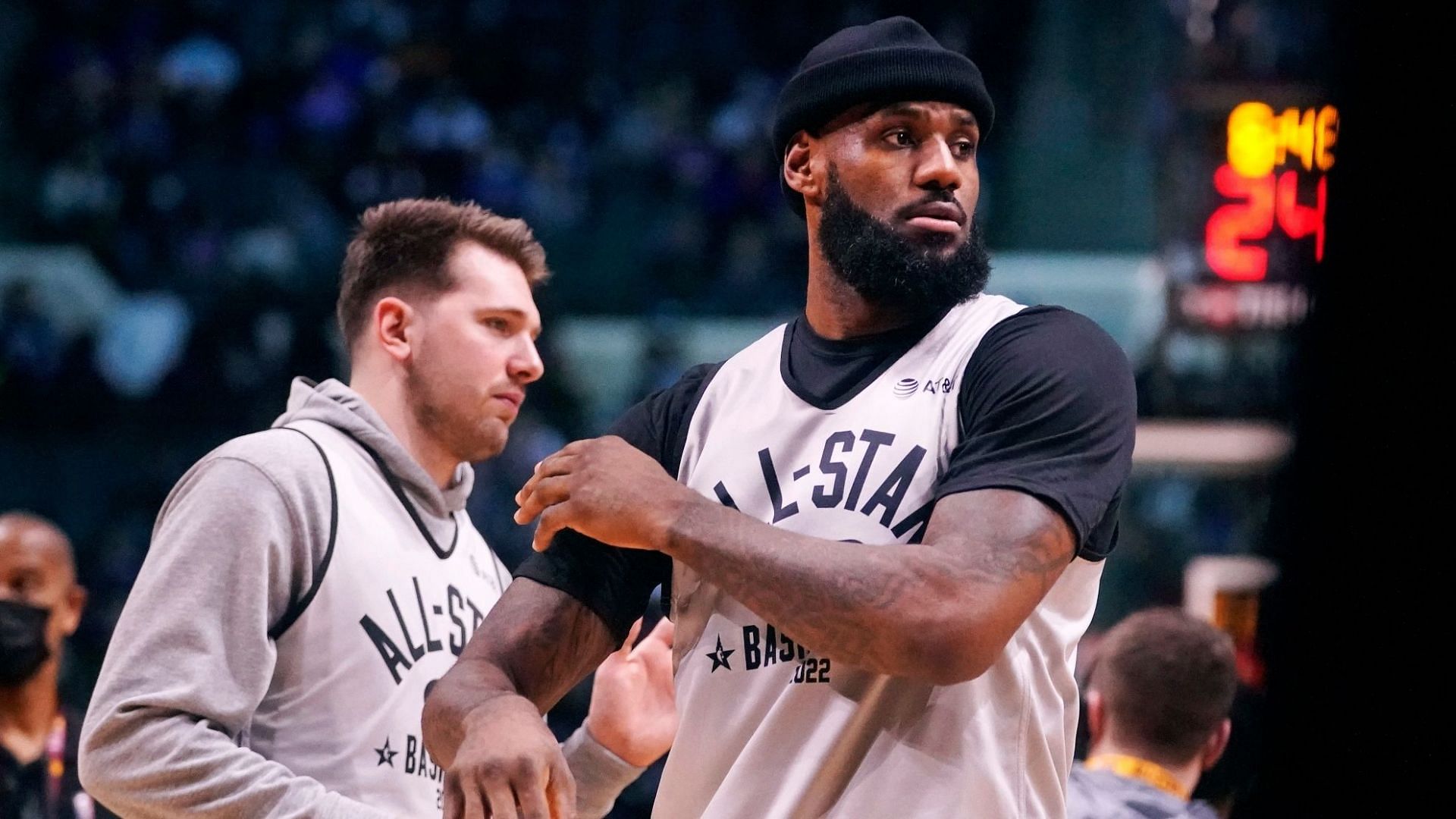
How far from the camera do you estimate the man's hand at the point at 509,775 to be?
7.84 feet

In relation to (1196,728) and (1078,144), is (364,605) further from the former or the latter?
(1078,144)

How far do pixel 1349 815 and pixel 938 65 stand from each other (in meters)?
1.36

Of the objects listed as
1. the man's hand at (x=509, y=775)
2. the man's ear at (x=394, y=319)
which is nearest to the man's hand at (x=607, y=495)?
the man's hand at (x=509, y=775)

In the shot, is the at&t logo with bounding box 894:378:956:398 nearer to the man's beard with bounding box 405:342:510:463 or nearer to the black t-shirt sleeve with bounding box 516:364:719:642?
the black t-shirt sleeve with bounding box 516:364:719:642

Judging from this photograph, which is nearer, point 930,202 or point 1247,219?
point 930,202

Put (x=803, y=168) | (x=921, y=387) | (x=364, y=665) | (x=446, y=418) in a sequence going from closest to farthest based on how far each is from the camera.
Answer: (x=921, y=387) → (x=803, y=168) → (x=364, y=665) → (x=446, y=418)

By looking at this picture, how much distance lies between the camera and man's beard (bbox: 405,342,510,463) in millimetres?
4078

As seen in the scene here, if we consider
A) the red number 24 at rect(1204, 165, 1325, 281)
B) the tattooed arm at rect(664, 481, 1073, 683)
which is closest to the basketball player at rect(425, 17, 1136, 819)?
the tattooed arm at rect(664, 481, 1073, 683)

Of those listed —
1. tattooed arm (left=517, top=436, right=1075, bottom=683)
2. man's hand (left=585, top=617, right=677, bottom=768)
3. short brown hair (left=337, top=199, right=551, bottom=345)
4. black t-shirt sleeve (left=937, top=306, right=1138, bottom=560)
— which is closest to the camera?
tattooed arm (left=517, top=436, right=1075, bottom=683)

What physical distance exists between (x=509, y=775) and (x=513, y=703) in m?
0.18

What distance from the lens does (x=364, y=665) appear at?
359 centimetres

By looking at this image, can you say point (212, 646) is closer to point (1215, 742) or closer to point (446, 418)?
point (446, 418)

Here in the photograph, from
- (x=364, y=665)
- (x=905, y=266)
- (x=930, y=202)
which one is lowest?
(x=364, y=665)

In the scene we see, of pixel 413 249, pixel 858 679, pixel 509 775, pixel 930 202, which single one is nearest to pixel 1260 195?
pixel 413 249
